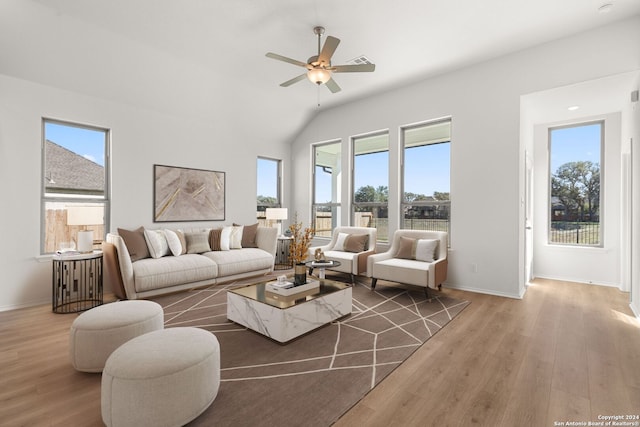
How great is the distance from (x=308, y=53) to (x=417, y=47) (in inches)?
57.1

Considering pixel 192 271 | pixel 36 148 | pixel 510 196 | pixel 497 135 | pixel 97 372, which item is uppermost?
pixel 497 135

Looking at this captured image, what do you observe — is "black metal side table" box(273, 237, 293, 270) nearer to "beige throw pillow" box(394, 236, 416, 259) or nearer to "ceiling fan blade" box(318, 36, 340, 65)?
"beige throw pillow" box(394, 236, 416, 259)

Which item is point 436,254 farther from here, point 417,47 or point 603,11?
point 603,11

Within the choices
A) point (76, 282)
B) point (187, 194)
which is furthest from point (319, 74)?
point (76, 282)

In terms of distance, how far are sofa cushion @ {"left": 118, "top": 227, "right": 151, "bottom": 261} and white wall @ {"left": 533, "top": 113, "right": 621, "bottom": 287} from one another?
6.52 metres

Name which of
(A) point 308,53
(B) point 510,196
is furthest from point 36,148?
(B) point 510,196

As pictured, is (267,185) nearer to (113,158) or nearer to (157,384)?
(113,158)

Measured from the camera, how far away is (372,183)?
237 inches

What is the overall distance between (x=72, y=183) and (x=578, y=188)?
793cm

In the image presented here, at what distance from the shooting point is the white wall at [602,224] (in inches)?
187

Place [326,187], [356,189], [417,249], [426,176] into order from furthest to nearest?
[326,187], [356,189], [426,176], [417,249]

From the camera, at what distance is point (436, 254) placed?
4.54 meters

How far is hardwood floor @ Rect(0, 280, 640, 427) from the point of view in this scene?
5.82ft

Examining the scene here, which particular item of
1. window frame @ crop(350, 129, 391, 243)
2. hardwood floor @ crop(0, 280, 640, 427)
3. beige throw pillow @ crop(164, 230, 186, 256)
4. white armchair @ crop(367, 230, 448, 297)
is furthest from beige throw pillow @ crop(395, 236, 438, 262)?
beige throw pillow @ crop(164, 230, 186, 256)
